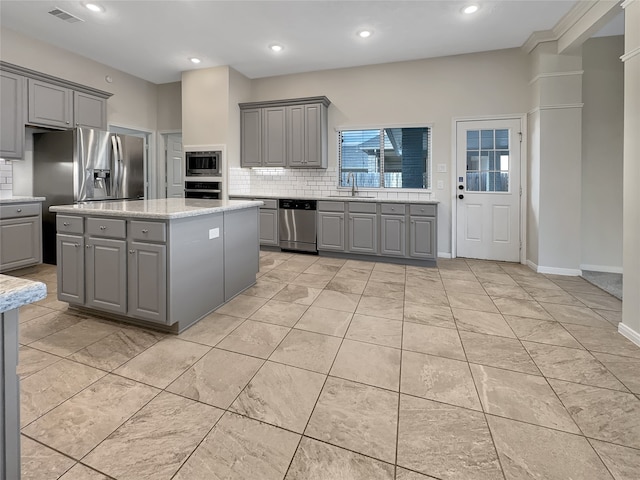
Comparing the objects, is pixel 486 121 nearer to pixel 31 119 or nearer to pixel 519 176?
pixel 519 176

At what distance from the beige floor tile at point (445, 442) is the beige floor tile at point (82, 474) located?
1.13m

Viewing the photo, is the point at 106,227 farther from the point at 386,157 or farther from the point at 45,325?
the point at 386,157

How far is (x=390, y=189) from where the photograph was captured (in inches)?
205

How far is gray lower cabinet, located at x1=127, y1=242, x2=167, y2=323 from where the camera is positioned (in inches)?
88.1

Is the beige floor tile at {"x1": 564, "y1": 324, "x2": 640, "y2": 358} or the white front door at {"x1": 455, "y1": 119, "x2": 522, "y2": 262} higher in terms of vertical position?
the white front door at {"x1": 455, "y1": 119, "x2": 522, "y2": 262}

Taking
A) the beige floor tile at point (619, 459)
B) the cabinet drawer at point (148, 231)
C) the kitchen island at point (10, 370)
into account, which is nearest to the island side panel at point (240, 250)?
the cabinet drawer at point (148, 231)

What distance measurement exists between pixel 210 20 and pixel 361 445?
4494 millimetres

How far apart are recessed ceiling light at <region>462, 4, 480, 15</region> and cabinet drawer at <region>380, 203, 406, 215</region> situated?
2.29 metres

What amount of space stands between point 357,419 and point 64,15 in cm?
514

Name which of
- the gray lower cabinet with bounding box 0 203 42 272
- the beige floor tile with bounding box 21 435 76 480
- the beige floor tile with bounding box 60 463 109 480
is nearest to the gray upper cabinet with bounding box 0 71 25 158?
the gray lower cabinet with bounding box 0 203 42 272

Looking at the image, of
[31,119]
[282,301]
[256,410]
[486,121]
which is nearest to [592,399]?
[256,410]

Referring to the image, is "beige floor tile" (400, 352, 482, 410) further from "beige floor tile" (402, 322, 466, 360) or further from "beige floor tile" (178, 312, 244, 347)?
"beige floor tile" (178, 312, 244, 347)

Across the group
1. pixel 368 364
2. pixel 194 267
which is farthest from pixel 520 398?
pixel 194 267

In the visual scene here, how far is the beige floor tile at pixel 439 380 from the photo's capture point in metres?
1.66
